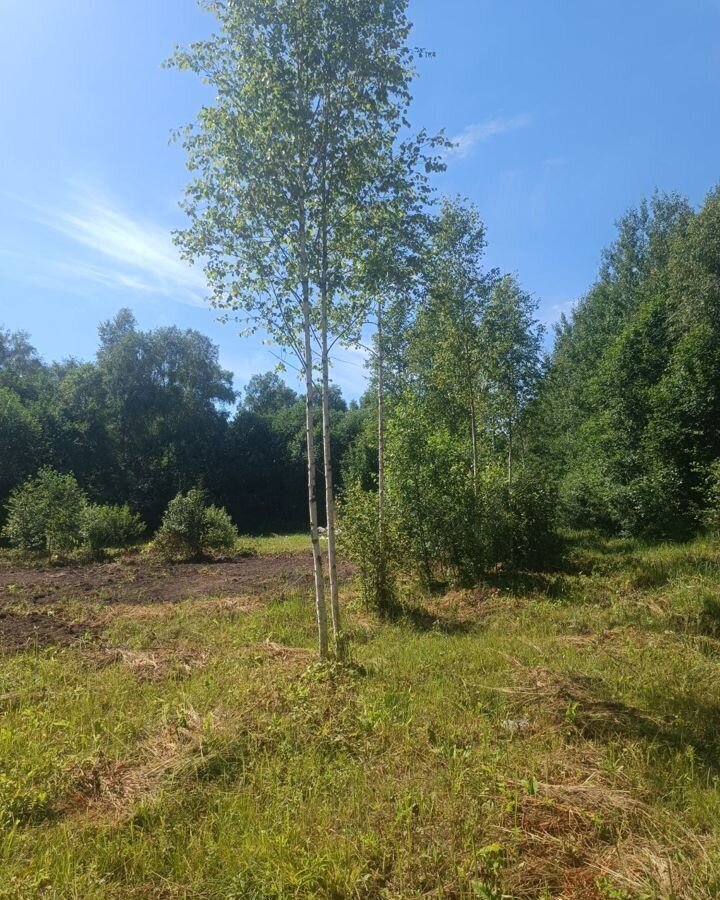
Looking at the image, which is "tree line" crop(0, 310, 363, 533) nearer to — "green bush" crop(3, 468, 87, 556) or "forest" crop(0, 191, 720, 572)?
"forest" crop(0, 191, 720, 572)

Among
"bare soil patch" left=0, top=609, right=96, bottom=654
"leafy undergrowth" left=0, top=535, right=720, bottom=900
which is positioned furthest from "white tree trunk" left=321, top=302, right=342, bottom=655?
"bare soil patch" left=0, top=609, right=96, bottom=654

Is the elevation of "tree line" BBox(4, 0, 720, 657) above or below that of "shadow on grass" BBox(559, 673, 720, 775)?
above

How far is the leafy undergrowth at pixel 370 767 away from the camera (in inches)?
117

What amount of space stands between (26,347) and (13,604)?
38.1m

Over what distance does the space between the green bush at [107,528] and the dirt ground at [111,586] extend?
1.80m

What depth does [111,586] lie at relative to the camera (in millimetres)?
12984

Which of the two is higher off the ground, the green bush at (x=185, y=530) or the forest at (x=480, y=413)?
the forest at (x=480, y=413)

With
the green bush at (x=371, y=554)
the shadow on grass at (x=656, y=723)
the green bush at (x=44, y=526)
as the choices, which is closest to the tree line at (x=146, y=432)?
the green bush at (x=44, y=526)

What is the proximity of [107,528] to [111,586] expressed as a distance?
286 inches

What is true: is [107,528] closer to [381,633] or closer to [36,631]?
[36,631]

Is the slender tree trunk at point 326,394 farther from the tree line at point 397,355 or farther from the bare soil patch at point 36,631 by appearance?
the bare soil patch at point 36,631

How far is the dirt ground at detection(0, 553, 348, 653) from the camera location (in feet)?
28.1

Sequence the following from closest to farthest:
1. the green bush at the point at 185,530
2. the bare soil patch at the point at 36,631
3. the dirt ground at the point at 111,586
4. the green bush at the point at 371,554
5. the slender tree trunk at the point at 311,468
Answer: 1. the slender tree trunk at the point at 311,468
2. the bare soil patch at the point at 36,631
3. the dirt ground at the point at 111,586
4. the green bush at the point at 371,554
5. the green bush at the point at 185,530

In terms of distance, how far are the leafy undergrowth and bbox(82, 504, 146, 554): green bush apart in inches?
501
